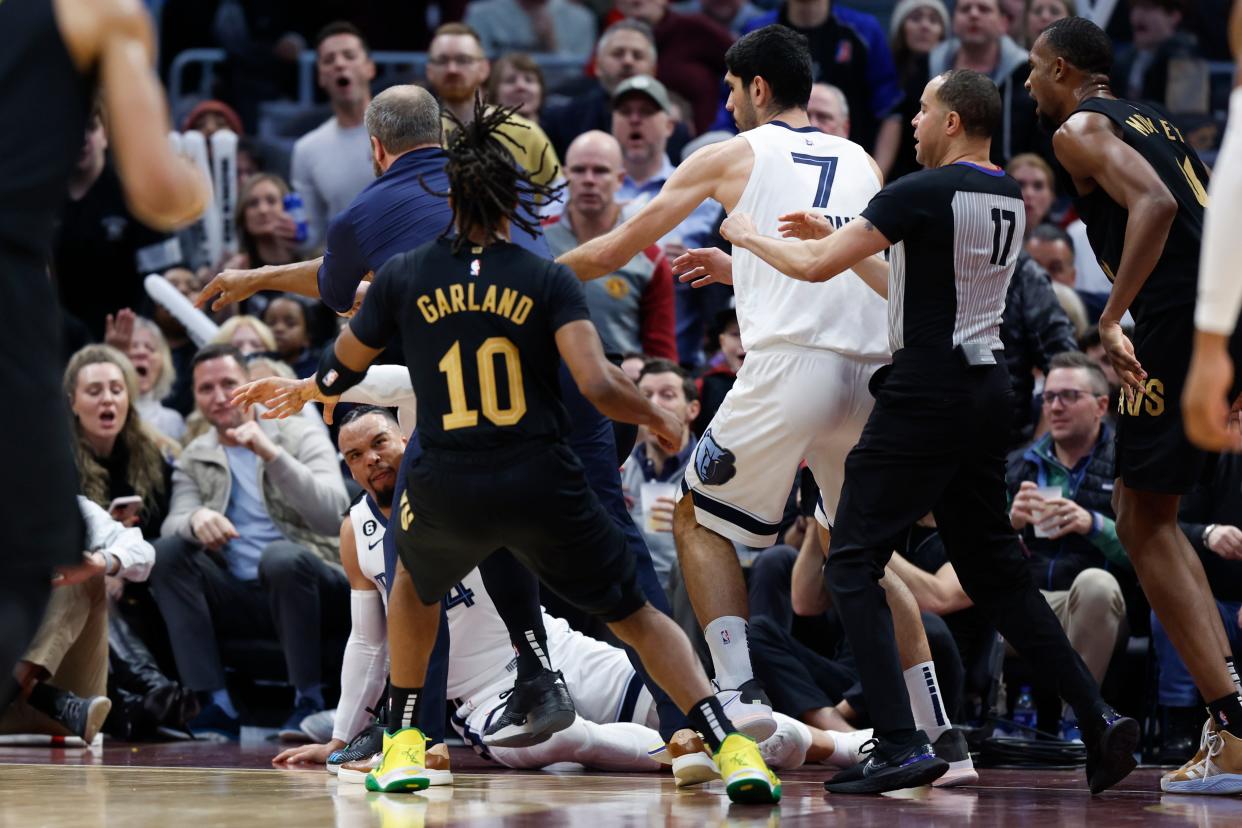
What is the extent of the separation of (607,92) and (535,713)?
569cm

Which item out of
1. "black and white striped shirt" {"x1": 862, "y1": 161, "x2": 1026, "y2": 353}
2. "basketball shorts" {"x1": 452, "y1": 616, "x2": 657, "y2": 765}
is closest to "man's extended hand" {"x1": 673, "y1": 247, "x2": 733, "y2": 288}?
"black and white striped shirt" {"x1": 862, "y1": 161, "x2": 1026, "y2": 353}

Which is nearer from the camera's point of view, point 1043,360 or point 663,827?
point 663,827

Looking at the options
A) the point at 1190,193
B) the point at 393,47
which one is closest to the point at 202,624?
the point at 1190,193

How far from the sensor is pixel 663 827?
418cm

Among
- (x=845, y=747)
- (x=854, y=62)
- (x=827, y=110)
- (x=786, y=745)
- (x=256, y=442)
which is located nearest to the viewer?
(x=786, y=745)

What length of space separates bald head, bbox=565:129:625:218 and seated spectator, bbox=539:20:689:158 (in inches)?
61.2

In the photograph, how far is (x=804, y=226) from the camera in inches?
207

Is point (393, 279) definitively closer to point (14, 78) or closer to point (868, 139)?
point (14, 78)

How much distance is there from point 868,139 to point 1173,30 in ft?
8.19

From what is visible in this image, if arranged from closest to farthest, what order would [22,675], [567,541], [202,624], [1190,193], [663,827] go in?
[663,827], [567,541], [1190,193], [22,675], [202,624]

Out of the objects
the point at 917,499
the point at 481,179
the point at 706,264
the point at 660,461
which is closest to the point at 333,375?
the point at 481,179

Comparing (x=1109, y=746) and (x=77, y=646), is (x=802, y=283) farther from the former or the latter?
(x=77, y=646)

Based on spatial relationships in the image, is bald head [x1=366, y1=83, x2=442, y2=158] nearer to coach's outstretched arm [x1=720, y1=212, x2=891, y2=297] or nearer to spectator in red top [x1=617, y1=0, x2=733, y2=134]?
coach's outstretched arm [x1=720, y1=212, x2=891, y2=297]

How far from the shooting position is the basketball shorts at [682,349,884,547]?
5355mm
